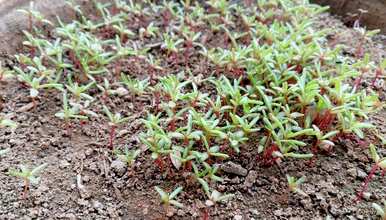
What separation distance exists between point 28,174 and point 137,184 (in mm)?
390

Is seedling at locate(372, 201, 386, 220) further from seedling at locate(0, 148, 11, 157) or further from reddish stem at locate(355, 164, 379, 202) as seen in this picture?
seedling at locate(0, 148, 11, 157)

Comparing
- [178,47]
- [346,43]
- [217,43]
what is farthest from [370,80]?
[178,47]

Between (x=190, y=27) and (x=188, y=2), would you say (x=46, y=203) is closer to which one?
(x=190, y=27)

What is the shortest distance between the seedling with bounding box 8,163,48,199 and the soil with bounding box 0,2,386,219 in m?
0.03

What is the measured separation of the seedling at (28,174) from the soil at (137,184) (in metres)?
0.03

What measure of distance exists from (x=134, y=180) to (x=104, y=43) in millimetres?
885

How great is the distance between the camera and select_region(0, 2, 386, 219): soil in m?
1.63

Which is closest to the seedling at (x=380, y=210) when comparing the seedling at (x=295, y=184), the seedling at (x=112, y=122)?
the seedling at (x=295, y=184)

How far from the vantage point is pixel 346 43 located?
8.11 ft

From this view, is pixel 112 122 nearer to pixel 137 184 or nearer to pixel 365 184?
pixel 137 184

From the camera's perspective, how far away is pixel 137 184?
1.72 metres

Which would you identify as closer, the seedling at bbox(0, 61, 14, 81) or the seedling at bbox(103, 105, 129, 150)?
the seedling at bbox(103, 105, 129, 150)

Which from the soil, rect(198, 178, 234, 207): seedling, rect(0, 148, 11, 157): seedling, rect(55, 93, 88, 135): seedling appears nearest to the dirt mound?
the soil

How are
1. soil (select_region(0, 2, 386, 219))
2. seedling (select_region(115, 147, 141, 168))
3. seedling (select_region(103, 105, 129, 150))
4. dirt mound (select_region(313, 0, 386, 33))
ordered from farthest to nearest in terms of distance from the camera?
dirt mound (select_region(313, 0, 386, 33)), seedling (select_region(103, 105, 129, 150)), seedling (select_region(115, 147, 141, 168)), soil (select_region(0, 2, 386, 219))
